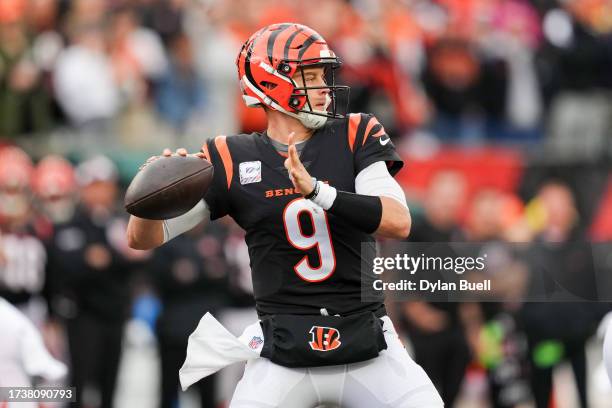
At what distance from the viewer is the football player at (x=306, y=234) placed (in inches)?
189

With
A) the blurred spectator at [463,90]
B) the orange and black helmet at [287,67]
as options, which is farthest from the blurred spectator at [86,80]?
the orange and black helmet at [287,67]

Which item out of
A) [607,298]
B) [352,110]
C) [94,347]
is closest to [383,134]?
[607,298]

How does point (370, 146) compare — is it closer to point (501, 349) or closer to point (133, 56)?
point (501, 349)

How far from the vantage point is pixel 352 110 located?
38.6 ft

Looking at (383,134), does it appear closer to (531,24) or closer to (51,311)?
(51,311)

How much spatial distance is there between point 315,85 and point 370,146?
1.10ft

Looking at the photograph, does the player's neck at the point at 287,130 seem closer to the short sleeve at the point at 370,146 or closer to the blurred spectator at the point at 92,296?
the short sleeve at the point at 370,146

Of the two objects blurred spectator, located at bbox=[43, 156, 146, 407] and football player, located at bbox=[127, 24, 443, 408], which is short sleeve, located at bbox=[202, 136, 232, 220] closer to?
football player, located at bbox=[127, 24, 443, 408]

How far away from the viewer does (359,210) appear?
4.67 metres

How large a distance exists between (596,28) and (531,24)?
64cm

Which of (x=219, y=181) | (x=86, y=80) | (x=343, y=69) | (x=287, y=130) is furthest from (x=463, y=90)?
(x=219, y=181)

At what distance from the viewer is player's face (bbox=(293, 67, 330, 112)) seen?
16.3ft

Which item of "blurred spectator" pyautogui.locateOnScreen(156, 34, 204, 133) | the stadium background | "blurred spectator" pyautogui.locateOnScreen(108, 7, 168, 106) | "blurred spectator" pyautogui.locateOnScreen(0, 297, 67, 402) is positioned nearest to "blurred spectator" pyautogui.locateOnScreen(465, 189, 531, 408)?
the stadium background

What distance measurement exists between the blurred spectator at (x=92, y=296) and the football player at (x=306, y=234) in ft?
14.9
